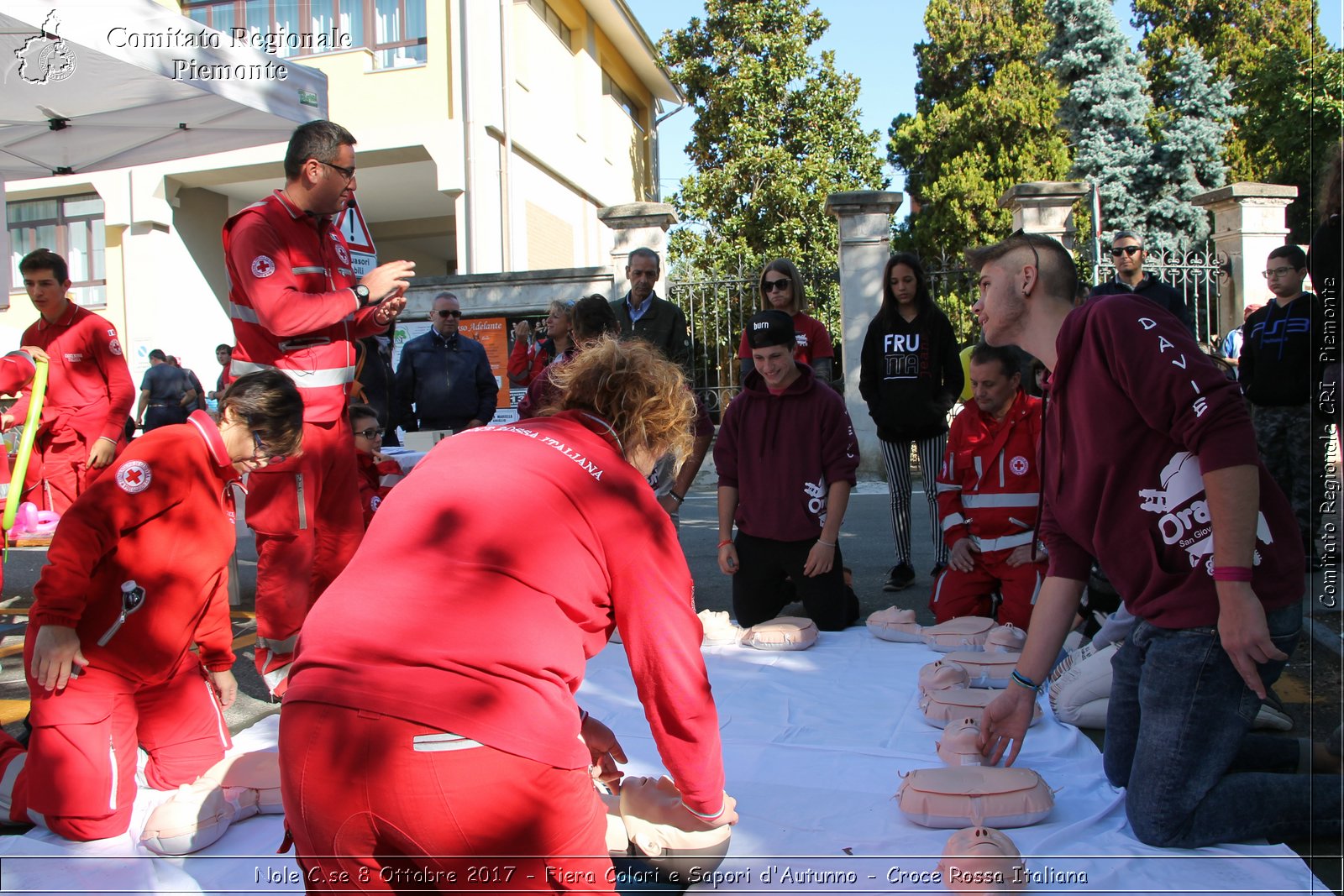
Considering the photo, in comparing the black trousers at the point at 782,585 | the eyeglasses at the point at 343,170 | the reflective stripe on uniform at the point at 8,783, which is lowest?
the reflective stripe on uniform at the point at 8,783

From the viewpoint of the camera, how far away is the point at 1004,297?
2576mm

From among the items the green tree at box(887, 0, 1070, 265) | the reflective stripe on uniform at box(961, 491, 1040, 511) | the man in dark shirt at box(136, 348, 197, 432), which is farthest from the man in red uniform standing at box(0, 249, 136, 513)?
the green tree at box(887, 0, 1070, 265)

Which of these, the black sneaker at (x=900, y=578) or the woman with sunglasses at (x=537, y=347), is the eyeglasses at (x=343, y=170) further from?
the black sneaker at (x=900, y=578)

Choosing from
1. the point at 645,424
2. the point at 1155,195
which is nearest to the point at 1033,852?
the point at 645,424

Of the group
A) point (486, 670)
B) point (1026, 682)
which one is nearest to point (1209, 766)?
point (1026, 682)

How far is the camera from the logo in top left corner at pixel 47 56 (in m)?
4.31

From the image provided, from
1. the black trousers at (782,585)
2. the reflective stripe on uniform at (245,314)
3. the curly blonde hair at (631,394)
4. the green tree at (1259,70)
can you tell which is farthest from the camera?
the green tree at (1259,70)

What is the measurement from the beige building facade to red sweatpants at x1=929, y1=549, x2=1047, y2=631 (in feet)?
31.9

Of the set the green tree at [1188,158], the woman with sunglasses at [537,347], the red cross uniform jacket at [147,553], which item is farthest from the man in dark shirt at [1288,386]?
the green tree at [1188,158]

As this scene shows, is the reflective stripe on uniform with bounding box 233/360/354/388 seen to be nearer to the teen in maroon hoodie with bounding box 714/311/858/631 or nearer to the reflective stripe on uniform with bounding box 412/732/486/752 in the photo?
the teen in maroon hoodie with bounding box 714/311/858/631

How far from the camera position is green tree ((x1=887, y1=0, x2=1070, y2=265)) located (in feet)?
71.1

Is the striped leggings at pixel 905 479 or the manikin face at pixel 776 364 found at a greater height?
the manikin face at pixel 776 364

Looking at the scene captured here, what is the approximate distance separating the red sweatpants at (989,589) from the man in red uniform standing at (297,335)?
8.92ft

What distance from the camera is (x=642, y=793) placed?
228 centimetres
